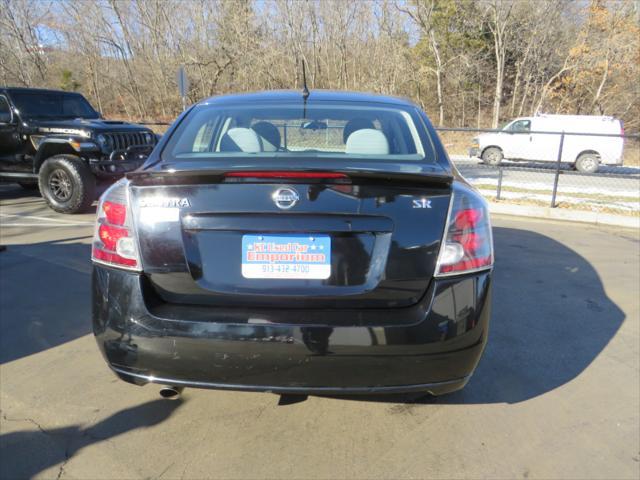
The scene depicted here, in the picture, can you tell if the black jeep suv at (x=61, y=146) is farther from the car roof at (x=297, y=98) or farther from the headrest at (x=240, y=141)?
the headrest at (x=240, y=141)

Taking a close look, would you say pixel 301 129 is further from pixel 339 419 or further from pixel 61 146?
pixel 61 146

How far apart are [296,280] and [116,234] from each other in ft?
2.76

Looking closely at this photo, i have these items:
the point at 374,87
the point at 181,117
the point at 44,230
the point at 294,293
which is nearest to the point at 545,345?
the point at 294,293

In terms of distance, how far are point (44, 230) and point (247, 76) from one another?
22621mm

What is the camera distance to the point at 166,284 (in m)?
2.08

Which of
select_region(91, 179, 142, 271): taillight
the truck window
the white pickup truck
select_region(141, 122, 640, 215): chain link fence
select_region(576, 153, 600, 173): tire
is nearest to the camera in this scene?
select_region(91, 179, 142, 271): taillight

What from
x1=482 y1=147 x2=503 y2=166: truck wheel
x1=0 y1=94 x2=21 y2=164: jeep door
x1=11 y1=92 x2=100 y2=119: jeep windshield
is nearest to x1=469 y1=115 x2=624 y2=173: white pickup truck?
x1=482 y1=147 x2=503 y2=166: truck wheel

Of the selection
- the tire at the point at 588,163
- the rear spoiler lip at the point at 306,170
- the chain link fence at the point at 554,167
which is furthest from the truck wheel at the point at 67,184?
the tire at the point at 588,163

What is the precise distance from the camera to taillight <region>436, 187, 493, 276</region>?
6.74 feet

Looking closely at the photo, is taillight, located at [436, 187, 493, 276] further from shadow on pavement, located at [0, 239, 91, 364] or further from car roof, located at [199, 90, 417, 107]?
shadow on pavement, located at [0, 239, 91, 364]

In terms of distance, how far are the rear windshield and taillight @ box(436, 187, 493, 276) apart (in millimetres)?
582

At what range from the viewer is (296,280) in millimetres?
2014

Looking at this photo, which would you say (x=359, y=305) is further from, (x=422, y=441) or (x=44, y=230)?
(x=44, y=230)

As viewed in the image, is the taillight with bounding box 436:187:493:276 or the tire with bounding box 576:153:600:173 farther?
the tire with bounding box 576:153:600:173
